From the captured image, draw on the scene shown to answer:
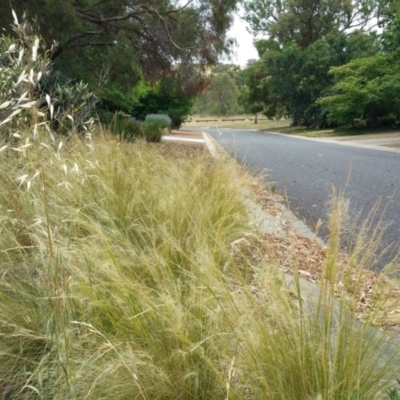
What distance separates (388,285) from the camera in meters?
2.14

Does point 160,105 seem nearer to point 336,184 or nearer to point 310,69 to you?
point 310,69

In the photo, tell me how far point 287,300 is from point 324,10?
52992mm

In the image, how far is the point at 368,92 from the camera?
100 feet

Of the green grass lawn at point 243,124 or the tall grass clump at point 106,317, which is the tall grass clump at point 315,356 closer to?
the tall grass clump at point 106,317

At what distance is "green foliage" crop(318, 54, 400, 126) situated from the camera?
30453 mm

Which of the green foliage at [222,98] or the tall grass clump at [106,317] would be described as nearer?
the tall grass clump at [106,317]

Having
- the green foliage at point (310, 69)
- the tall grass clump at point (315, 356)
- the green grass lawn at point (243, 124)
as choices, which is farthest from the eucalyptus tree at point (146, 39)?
the green grass lawn at point (243, 124)

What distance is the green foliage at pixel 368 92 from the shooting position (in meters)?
30.5

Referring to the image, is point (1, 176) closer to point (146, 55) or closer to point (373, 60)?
point (146, 55)

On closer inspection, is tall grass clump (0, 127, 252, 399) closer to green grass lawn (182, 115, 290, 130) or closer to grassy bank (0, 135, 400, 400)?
grassy bank (0, 135, 400, 400)

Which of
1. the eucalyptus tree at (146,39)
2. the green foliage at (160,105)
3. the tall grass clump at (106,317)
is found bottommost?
the green foliage at (160,105)

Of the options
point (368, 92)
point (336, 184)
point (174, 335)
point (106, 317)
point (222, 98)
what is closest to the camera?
point (174, 335)

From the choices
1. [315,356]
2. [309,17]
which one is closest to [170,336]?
[315,356]

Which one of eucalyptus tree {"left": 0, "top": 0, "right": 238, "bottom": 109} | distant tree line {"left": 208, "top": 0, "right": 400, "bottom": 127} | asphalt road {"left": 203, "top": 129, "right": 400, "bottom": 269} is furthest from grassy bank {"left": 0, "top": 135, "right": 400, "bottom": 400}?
distant tree line {"left": 208, "top": 0, "right": 400, "bottom": 127}
